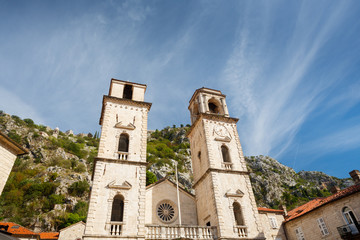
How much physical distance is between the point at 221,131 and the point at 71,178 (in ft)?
174

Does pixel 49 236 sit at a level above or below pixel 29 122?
below

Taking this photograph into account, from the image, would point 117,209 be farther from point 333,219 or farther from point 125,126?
point 333,219

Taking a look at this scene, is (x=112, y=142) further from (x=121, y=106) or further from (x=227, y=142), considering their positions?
(x=227, y=142)

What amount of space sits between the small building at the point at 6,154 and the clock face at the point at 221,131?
14.8m

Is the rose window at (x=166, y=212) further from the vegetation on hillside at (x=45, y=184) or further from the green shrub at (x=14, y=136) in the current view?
the green shrub at (x=14, y=136)

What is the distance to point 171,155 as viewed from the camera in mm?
77812

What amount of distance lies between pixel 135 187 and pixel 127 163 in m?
1.90

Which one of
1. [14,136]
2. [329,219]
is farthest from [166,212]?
[14,136]

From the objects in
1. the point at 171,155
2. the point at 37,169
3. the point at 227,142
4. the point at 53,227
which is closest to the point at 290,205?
the point at 171,155

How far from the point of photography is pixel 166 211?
18.9 m

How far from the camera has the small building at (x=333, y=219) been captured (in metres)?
18.4

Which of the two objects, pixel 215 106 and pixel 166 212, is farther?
pixel 215 106

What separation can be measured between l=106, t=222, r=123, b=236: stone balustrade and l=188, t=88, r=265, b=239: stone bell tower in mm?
6455

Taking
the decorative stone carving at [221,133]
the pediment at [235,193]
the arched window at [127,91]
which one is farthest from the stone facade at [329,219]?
the arched window at [127,91]
